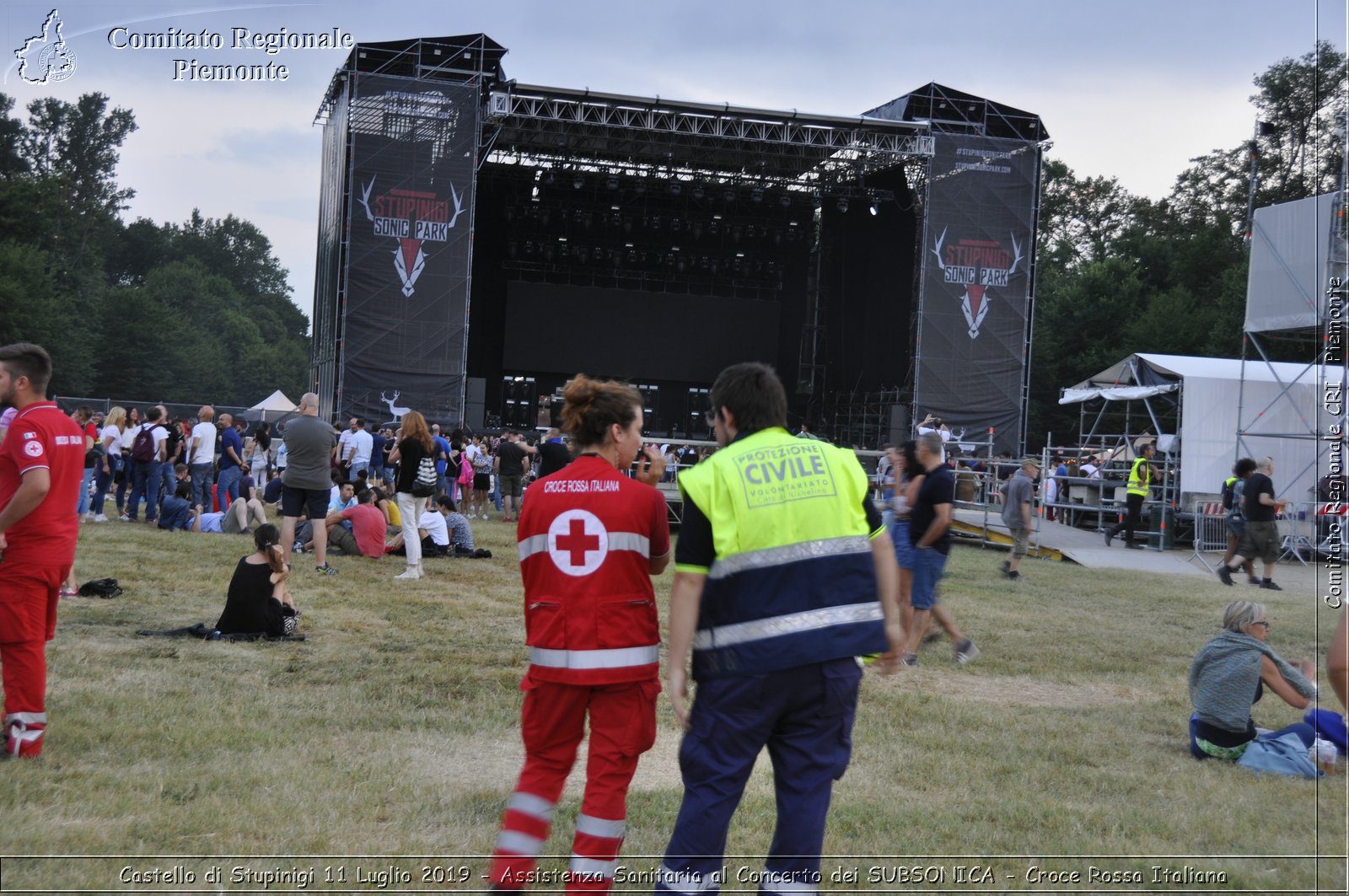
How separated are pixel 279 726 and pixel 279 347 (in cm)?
7861

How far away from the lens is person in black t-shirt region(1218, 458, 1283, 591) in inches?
468

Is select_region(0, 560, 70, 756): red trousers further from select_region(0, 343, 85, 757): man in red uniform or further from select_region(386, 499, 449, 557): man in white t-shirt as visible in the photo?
select_region(386, 499, 449, 557): man in white t-shirt

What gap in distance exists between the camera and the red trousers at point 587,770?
311cm

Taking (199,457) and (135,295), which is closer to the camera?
(199,457)

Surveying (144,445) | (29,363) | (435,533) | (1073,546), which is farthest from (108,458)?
(1073,546)

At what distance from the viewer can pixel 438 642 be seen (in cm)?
761

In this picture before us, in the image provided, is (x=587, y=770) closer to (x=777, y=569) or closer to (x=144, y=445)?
(x=777, y=569)

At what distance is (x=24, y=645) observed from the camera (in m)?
4.37

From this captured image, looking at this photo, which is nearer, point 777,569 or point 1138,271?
point 777,569

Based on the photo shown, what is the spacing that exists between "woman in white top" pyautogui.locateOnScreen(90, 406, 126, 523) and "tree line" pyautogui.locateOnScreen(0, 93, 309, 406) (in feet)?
13.9

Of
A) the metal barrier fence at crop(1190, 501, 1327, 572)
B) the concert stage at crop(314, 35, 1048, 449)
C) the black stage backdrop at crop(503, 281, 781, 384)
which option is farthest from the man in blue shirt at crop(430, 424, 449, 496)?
the black stage backdrop at crop(503, 281, 781, 384)

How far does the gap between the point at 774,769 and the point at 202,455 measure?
507 inches

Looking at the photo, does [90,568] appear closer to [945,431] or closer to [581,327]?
[945,431]

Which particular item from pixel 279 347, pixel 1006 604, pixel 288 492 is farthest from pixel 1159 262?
pixel 279 347
